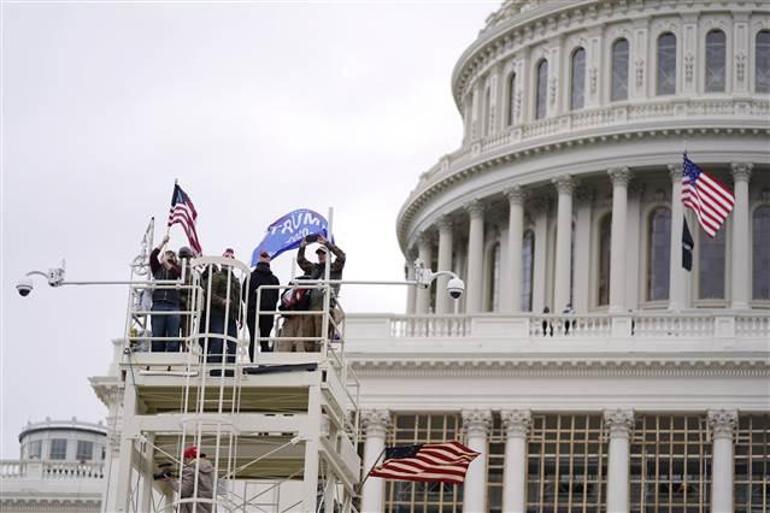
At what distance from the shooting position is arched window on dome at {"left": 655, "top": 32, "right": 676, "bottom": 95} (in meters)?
86.0

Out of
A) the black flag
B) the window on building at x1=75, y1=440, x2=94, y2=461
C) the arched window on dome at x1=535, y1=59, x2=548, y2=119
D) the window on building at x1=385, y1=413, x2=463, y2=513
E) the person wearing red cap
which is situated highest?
the arched window on dome at x1=535, y1=59, x2=548, y2=119

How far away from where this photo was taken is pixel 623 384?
62656mm

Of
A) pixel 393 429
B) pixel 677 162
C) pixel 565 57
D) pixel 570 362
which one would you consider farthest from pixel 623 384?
pixel 565 57

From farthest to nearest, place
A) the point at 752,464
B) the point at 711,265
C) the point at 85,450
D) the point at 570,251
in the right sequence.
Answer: the point at 85,450 → the point at 570,251 → the point at 711,265 → the point at 752,464

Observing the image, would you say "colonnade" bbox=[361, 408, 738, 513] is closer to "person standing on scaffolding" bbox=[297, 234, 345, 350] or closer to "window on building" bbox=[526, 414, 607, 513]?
"window on building" bbox=[526, 414, 607, 513]

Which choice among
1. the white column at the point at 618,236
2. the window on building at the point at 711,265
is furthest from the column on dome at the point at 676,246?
the white column at the point at 618,236

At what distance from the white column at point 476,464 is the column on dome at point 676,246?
16535 mm

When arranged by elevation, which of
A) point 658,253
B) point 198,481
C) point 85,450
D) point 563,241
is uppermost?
point 563,241

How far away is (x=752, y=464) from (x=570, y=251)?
71.8 ft

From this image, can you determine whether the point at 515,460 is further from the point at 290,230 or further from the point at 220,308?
the point at 220,308

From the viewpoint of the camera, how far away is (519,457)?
62438 millimetres

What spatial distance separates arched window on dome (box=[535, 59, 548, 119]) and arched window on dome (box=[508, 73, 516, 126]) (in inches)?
44.8

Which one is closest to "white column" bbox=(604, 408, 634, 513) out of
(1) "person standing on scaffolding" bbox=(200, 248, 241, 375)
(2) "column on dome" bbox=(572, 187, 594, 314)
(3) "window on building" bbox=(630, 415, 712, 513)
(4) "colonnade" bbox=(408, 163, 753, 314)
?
(3) "window on building" bbox=(630, 415, 712, 513)

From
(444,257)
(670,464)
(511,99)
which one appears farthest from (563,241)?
(670,464)
